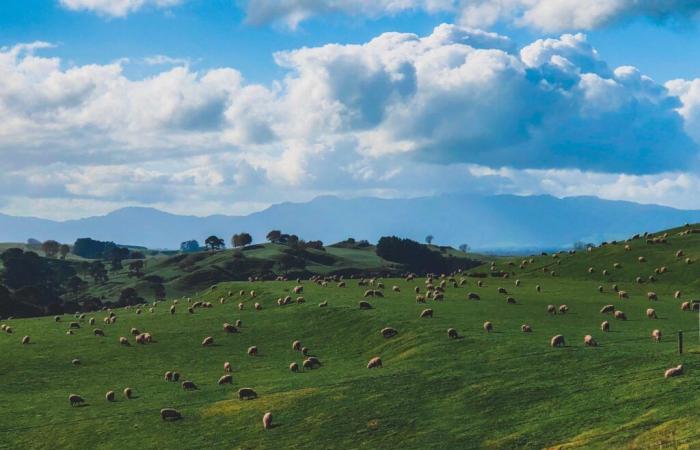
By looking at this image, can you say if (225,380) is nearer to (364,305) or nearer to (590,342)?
(364,305)

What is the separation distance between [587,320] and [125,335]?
1510 inches

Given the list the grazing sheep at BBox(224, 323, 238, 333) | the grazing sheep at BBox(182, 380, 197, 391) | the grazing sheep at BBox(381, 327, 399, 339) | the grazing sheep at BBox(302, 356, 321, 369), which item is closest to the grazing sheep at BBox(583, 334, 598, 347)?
the grazing sheep at BBox(381, 327, 399, 339)

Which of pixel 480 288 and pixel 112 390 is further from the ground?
pixel 480 288

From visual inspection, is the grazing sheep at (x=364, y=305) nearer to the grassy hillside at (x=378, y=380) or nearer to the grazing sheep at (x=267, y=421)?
the grassy hillside at (x=378, y=380)

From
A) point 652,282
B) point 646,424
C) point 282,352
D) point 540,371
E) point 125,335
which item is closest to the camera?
point 646,424

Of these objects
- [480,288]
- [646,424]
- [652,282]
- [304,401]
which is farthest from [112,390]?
[652,282]

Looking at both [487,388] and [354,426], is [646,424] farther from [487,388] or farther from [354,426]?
[354,426]

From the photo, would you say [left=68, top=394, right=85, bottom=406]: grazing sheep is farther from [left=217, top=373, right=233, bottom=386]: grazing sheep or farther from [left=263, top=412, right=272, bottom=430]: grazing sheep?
[left=263, top=412, right=272, bottom=430]: grazing sheep

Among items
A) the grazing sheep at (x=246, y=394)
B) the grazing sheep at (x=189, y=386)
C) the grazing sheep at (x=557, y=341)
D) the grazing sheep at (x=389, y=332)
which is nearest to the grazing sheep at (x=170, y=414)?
the grazing sheep at (x=246, y=394)

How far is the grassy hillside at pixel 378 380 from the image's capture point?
32.5 metres

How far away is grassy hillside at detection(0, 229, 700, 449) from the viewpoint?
32.5 m

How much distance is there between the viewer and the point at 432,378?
133ft

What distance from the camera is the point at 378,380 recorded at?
136 feet

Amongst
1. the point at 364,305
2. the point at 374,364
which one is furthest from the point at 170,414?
the point at 364,305
